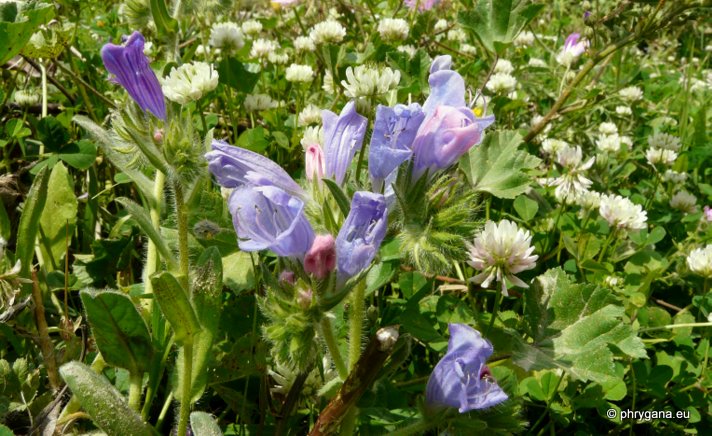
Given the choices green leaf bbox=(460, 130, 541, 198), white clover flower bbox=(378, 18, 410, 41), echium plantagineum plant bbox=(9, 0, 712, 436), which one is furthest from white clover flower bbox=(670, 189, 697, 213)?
white clover flower bbox=(378, 18, 410, 41)

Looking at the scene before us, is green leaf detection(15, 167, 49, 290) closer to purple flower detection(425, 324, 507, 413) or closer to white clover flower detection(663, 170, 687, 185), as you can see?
purple flower detection(425, 324, 507, 413)

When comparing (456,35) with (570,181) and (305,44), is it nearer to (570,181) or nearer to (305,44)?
(305,44)

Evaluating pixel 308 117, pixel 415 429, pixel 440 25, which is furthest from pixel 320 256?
pixel 440 25

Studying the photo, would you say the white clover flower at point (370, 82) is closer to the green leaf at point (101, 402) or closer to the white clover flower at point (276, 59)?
the green leaf at point (101, 402)

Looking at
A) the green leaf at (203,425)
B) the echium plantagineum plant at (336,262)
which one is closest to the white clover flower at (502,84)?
the echium plantagineum plant at (336,262)

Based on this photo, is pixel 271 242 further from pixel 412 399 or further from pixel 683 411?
pixel 683 411

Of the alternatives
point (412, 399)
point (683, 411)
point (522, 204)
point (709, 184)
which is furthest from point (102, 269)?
point (709, 184)
